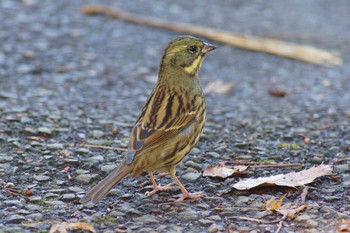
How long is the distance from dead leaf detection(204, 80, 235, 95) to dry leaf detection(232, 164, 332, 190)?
346 cm

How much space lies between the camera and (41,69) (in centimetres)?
921

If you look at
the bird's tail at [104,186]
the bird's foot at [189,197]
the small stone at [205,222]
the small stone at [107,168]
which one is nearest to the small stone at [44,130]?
the small stone at [107,168]

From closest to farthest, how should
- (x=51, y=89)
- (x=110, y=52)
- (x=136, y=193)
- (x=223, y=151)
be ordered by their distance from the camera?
(x=136, y=193) → (x=223, y=151) → (x=51, y=89) → (x=110, y=52)

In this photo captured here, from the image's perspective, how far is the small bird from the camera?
5078 mm

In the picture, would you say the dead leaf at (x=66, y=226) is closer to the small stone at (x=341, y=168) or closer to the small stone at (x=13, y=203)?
the small stone at (x=13, y=203)

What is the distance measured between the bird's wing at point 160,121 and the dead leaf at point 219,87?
329 cm

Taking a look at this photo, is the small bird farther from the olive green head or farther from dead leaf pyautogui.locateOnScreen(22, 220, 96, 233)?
dead leaf pyautogui.locateOnScreen(22, 220, 96, 233)

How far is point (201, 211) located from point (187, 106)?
0.98m

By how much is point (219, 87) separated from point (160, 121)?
395 centimetres

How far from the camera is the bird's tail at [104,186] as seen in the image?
15.7 feet

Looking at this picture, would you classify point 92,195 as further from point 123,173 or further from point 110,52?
point 110,52

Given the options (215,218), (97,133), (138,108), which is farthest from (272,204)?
(138,108)

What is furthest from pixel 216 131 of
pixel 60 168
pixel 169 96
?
pixel 60 168

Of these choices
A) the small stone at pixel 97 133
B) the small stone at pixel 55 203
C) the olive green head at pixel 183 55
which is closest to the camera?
the small stone at pixel 55 203
